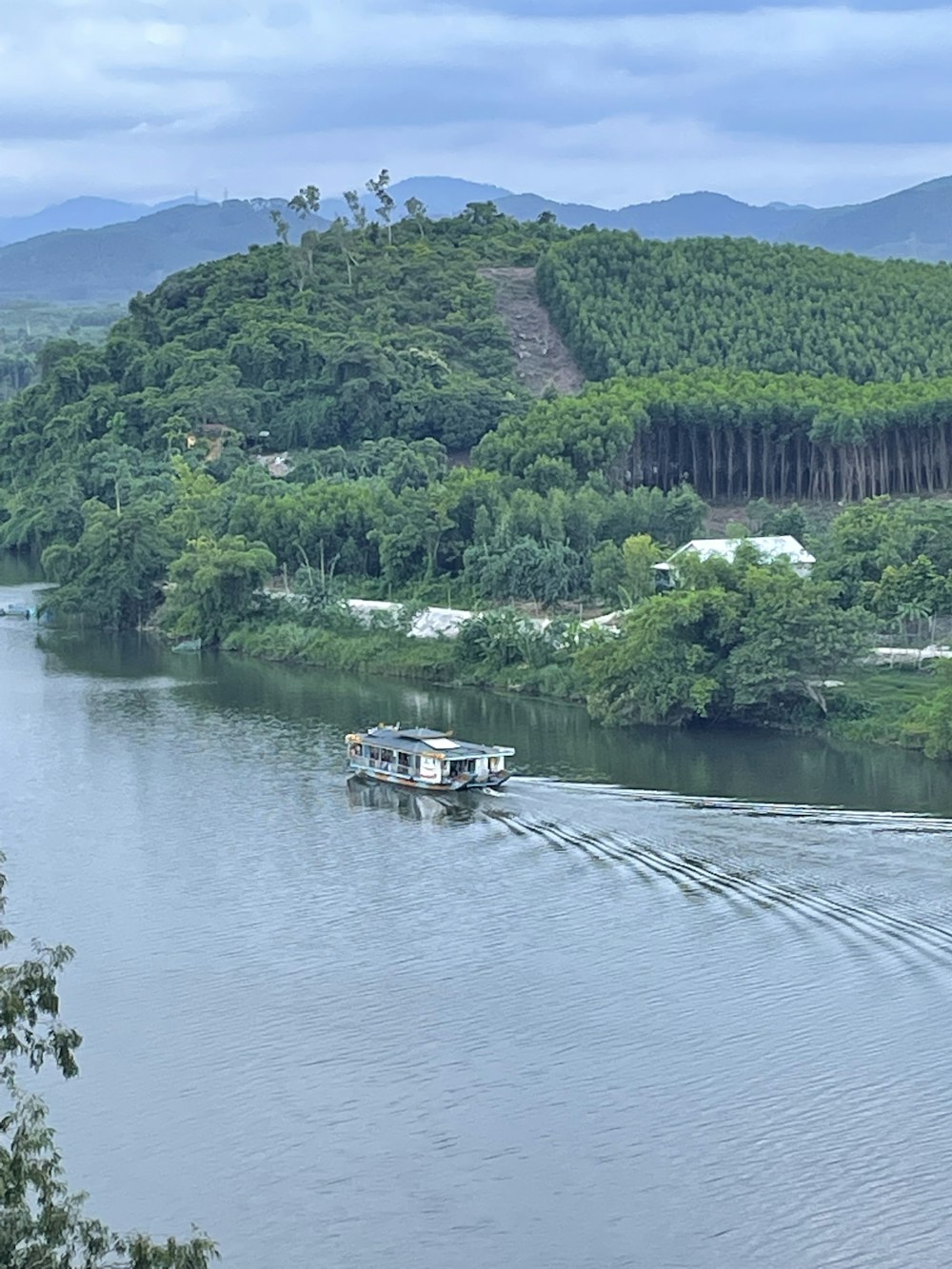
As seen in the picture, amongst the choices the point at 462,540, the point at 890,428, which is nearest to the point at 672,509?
the point at 462,540

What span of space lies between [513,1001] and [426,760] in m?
12.0

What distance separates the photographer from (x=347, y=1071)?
25.5 meters

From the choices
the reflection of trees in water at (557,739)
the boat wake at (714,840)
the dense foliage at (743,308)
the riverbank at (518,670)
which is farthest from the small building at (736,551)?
the dense foliage at (743,308)

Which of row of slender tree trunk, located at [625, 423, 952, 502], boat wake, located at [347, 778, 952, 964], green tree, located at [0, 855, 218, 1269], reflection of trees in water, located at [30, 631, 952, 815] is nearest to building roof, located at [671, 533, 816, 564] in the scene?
reflection of trees in water, located at [30, 631, 952, 815]

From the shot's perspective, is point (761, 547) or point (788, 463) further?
point (788, 463)

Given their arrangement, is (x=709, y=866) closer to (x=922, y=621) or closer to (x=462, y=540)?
(x=922, y=621)

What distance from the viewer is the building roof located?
52.4 meters

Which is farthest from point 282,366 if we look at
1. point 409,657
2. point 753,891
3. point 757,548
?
point 753,891

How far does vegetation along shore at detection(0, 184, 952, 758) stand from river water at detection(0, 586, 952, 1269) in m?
3.44

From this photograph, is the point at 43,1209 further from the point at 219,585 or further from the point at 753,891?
the point at 219,585

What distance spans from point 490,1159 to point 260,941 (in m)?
7.74

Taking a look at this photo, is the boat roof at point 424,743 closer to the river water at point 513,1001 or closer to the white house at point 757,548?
the river water at point 513,1001

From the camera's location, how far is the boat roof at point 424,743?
39312 mm

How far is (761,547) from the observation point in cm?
5334
